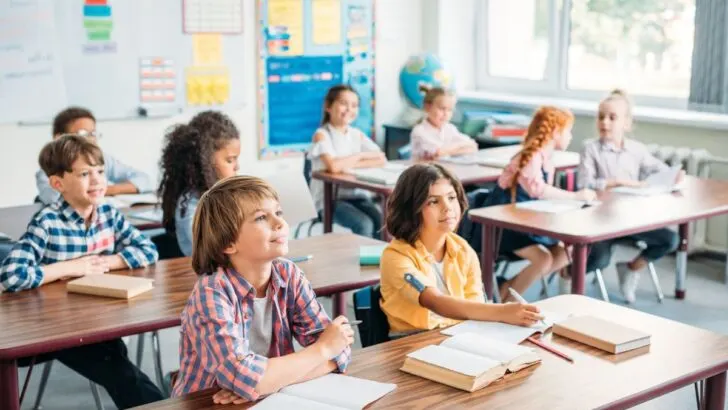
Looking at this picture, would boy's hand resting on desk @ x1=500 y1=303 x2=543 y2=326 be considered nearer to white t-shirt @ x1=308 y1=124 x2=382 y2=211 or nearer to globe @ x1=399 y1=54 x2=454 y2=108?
white t-shirt @ x1=308 y1=124 x2=382 y2=211

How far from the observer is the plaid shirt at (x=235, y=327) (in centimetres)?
196

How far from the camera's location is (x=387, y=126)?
7.30 m

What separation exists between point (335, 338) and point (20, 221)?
2225mm

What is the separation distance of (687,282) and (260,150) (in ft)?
9.80

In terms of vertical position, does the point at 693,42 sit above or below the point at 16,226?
above

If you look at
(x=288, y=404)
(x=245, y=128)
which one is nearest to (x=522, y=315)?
(x=288, y=404)

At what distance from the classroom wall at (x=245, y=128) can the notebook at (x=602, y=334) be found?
13.7 ft

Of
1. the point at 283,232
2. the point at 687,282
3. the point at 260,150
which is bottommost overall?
the point at 687,282

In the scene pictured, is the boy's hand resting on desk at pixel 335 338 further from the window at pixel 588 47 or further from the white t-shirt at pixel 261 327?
the window at pixel 588 47

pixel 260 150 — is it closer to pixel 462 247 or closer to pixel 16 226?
pixel 16 226

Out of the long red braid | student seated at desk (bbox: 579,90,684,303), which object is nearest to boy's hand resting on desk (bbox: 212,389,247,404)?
the long red braid

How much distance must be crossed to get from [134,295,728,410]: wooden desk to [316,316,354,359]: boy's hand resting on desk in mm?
61

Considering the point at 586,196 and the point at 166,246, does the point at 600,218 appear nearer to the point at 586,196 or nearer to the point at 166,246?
the point at 586,196

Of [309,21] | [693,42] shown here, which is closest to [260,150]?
[309,21]
